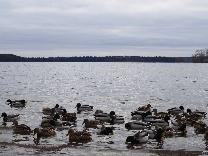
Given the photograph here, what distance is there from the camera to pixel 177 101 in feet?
196

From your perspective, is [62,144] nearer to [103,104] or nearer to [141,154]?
[141,154]

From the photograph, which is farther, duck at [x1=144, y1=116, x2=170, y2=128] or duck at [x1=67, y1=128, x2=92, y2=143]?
duck at [x1=144, y1=116, x2=170, y2=128]

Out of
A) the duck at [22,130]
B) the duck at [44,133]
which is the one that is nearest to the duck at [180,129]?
the duck at [44,133]

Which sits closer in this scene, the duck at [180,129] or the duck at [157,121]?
the duck at [180,129]

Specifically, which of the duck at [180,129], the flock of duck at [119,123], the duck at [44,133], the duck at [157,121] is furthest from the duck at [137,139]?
the duck at [157,121]

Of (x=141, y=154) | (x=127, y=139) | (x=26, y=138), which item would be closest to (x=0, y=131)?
(x=26, y=138)

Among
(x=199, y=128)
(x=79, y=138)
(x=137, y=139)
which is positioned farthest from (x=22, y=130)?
(x=199, y=128)

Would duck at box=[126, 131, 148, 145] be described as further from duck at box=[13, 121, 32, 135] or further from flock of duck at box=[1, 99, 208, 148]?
duck at box=[13, 121, 32, 135]

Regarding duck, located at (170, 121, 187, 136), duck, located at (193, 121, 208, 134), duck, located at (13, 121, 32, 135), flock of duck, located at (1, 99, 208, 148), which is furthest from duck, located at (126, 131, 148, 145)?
duck, located at (13, 121, 32, 135)

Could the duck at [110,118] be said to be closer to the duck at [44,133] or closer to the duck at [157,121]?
the duck at [157,121]

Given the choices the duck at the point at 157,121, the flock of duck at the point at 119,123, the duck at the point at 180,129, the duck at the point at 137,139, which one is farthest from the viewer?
the duck at the point at 157,121

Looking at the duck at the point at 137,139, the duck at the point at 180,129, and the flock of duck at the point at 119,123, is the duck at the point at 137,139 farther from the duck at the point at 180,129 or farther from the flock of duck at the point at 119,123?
the duck at the point at 180,129

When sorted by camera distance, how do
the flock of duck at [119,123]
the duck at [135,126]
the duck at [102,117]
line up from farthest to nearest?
the duck at [102,117]
the duck at [135,126]
the flock of duck at [119,123]

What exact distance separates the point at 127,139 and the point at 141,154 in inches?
135
